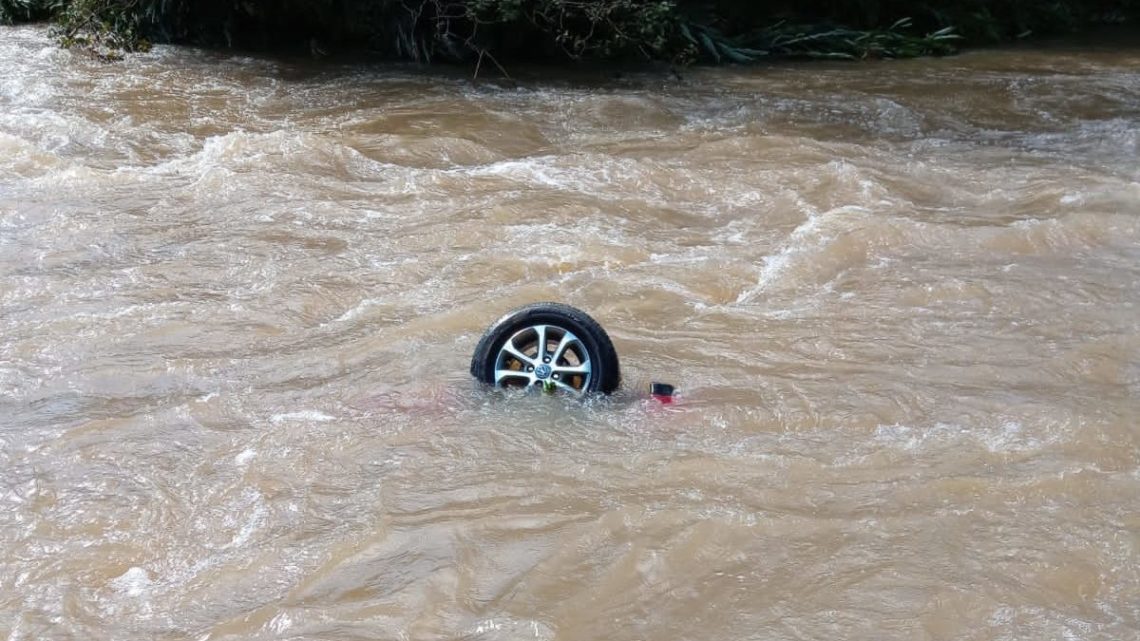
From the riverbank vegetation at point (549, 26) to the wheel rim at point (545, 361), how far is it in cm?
723

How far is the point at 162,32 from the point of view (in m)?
13.6

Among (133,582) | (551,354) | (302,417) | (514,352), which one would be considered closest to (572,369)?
(551,354)

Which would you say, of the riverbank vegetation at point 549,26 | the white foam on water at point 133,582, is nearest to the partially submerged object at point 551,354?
the white foam on water at point 133,582

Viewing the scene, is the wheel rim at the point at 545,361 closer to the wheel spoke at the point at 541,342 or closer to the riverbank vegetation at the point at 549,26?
the wheel spoke at the point at 541,342

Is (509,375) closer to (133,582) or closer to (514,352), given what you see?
(514,352)

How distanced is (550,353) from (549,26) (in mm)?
7825

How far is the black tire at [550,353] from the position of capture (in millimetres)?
5137

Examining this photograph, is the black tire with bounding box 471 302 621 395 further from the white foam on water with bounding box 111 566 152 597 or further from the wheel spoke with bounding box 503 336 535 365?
the white foam on water with bounding box 111 566 152 597

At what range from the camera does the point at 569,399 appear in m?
5.19

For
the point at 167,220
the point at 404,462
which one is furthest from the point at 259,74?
the point at 404,462

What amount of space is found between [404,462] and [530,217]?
3.00 metres

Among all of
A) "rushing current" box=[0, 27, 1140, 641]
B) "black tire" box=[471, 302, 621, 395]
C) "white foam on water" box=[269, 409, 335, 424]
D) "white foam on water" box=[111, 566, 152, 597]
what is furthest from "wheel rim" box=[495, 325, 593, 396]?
"white foam on water" box=[111, 566, 152, 597]

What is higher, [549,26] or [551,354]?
[549,26]

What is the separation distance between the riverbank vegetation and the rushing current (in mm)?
2700
